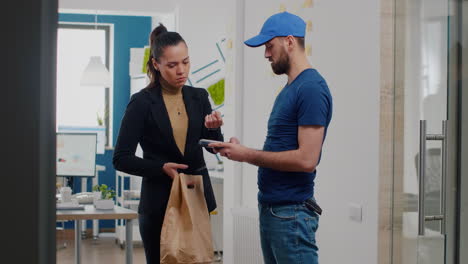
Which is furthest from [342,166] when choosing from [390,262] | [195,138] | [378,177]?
[195,138]

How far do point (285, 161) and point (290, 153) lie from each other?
0.03m

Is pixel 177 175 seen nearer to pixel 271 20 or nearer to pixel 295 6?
pixel 271 20

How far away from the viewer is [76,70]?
9656 millimetres

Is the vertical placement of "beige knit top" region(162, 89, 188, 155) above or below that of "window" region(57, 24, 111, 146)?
below

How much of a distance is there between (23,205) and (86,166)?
16.2 feet

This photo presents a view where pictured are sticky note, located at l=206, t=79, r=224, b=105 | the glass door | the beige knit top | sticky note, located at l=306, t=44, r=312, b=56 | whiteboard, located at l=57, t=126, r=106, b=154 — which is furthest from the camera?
whiteboard, located at l=57, t=126, r=106, b=154

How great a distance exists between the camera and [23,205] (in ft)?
1.37

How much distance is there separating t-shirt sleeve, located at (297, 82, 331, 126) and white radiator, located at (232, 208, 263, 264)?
2.03m

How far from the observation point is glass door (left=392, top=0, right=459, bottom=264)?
6.64 ft

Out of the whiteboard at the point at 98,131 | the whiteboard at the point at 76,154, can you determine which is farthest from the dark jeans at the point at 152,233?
the whiteboard at the point at 98,131

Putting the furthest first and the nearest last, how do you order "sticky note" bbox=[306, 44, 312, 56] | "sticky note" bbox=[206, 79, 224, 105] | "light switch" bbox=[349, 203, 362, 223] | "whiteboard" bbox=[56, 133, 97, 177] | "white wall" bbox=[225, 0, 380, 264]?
"sticky note" bbox=[206, 79, 224, 105] → "whiteboard" bbox=[56, 133, 97, 177] → "sticky note" bbox=[306, 44, 312, 56] → "light switch" bbox=[349, 203, 362, 223] → "white wall" bbox=[225, 0, 380, 264]

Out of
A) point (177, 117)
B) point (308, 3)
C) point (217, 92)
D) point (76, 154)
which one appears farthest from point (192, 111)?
point (217, 92)

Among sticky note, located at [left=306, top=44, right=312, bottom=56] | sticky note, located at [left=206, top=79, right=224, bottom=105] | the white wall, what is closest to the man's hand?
the white wall

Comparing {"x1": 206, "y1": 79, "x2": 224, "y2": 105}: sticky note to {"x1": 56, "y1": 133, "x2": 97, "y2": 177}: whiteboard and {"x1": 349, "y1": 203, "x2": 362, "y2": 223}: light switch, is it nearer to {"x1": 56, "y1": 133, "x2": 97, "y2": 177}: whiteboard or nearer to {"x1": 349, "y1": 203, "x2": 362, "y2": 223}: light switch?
{"x1": 56, "y1": 133, "x2": 97, "y2": 177}: whiteboard
